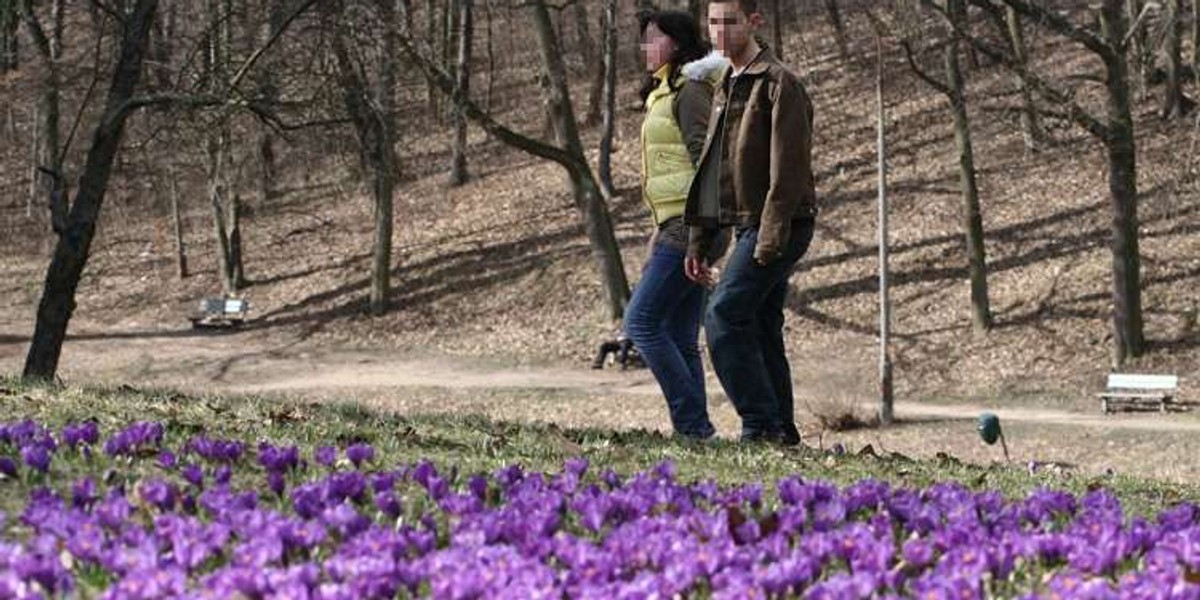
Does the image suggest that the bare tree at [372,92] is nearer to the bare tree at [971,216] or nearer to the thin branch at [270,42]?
the thin branch at [270,42]

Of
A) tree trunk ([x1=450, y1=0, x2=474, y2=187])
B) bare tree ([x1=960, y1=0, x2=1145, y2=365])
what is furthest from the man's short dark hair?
tree trunk ([x1=450, y1=0, x2=474, y2=187])

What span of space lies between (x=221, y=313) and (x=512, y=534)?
28117 mm

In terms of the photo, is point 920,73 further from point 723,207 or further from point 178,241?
point 178,241

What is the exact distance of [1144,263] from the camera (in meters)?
25.2

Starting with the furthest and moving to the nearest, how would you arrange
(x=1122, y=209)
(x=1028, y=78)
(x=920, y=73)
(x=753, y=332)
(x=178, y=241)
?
(x=178, y=241) → (x=1122, y=209) → (x=920, y=73) → (x=1028, y=78) → (x=753, y=332)

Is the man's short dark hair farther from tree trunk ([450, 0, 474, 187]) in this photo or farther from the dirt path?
tree trunk ([450, 0, 474, 187])

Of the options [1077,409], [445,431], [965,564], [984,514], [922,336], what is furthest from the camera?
[922,336]

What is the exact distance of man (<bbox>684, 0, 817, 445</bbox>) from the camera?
7000 mm

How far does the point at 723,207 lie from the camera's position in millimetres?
7312

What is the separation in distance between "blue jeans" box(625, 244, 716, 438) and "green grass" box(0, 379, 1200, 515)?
1.24ft

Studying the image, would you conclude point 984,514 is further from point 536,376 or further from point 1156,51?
point 1156,51

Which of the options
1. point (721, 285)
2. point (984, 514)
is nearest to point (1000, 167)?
point (721, 285)

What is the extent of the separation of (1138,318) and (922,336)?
12.0 ft

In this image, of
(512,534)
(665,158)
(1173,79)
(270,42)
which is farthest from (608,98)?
(512,534)
